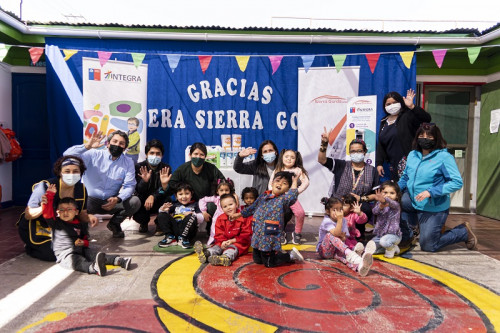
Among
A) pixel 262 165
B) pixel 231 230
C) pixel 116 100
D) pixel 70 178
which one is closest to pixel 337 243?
pixel 231 230

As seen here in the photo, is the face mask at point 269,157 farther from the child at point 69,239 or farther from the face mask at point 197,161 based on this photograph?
the child at point 69,239

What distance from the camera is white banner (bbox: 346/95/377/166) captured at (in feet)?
20.1

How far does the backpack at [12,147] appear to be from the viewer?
6243 mm

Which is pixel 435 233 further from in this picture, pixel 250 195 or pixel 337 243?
pixel 250 195

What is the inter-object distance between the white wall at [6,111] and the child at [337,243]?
6.26 meters

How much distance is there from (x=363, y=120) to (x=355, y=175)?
1872 millimetres

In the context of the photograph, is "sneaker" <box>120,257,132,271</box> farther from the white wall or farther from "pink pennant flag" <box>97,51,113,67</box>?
the white wall

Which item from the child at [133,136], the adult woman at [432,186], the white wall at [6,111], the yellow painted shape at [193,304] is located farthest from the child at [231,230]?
the white wall at [6,111]

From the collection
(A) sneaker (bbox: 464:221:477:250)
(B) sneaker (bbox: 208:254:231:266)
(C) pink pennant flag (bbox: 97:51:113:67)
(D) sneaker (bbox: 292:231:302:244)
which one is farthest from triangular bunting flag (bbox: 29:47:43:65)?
(A) sneaker (bbox: 464:221:477:250)

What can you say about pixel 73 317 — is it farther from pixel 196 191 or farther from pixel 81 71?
pixel 81 71

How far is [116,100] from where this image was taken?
5.85 metres

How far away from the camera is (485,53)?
656 centimetres

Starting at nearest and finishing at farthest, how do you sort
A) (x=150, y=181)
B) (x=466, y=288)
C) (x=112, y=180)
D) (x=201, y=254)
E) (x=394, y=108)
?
(x=466, y=288) < (x=201, y=254) < (x=112, y=180) < (x=394, y=108) < (x=150, y=181)

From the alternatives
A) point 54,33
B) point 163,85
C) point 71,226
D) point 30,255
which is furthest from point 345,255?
point 54,33
